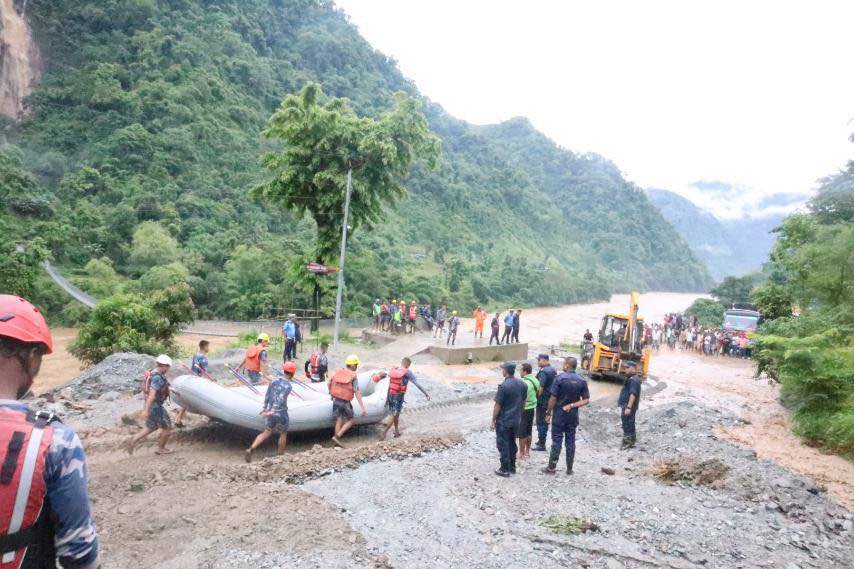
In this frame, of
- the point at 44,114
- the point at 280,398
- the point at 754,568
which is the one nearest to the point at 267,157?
the point at 280,398

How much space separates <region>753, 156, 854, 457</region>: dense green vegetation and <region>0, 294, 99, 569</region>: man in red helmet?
11.8 m

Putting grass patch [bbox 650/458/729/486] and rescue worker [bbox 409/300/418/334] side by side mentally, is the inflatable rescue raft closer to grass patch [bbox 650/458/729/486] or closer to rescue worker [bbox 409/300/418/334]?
grass patch [bbox 650/458/729/486]

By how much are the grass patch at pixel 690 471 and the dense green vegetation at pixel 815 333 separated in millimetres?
3488

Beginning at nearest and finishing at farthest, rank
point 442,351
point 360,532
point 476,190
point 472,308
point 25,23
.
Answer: point 360,532, point 442,351, point 472,308, point 25,23, point 476,190

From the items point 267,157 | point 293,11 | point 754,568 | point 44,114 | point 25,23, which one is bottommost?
point 754,568

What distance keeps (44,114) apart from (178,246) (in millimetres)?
27727

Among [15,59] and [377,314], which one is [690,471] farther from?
[15,59]

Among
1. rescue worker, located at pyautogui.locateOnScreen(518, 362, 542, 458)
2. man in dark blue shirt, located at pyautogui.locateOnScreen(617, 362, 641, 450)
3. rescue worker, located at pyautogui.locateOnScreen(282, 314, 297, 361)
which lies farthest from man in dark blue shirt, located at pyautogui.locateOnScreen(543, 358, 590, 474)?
rescue worker, located at pyautogui.locateOnScreen(282, 314, 297, 361)

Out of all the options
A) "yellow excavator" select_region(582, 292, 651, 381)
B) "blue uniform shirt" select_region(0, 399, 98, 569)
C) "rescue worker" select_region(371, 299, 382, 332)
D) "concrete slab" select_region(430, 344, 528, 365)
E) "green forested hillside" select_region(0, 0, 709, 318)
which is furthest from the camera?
"green forested hillside" select_region(0, 0, 709, 318)

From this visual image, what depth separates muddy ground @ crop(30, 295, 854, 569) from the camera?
500 centimetres

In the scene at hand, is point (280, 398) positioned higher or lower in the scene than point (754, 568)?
higher

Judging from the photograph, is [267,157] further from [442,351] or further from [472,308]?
[472,308]

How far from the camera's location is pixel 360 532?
5.22 m

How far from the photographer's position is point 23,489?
5.49 feet
